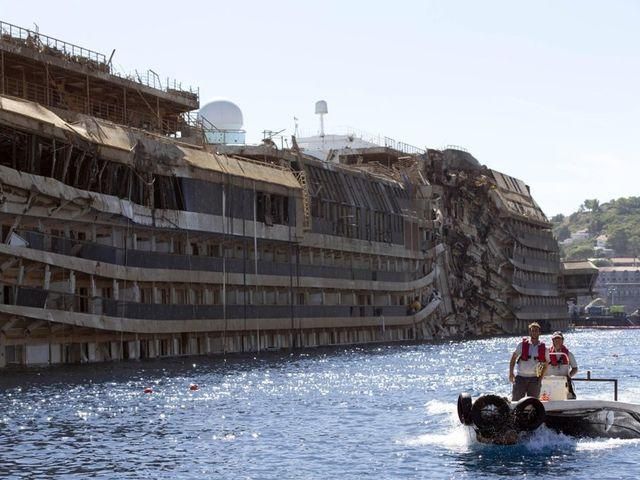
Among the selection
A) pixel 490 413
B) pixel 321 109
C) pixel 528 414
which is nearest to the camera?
pixel 528 414

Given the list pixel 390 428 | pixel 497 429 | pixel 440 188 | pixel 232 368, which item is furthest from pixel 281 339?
pixel 497 429

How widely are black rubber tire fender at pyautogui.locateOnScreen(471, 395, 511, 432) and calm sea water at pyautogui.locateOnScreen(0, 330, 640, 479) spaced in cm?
75

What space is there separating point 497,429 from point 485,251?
386 ft

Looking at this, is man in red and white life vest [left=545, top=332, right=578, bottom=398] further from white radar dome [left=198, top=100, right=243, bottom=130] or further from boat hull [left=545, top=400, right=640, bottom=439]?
white radar dome [left=198, top=100, right=243, bottom=130]

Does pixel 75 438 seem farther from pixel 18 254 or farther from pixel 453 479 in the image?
pixel 18 254

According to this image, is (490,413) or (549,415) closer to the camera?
(490,413)

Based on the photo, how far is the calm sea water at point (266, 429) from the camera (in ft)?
107

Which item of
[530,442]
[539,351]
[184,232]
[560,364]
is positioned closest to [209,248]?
[184,232]

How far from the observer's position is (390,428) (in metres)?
41.4

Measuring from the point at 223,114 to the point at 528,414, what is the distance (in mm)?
94433

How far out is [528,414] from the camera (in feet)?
115

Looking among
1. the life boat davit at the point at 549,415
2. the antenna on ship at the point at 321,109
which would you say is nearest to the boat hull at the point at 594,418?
the life boat davit at the point at 549,415

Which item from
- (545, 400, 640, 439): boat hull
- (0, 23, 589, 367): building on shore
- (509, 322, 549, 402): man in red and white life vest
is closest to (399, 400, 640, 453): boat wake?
(545, 400, 640, 439): boat hull

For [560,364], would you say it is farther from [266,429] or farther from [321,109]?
[321,109]
